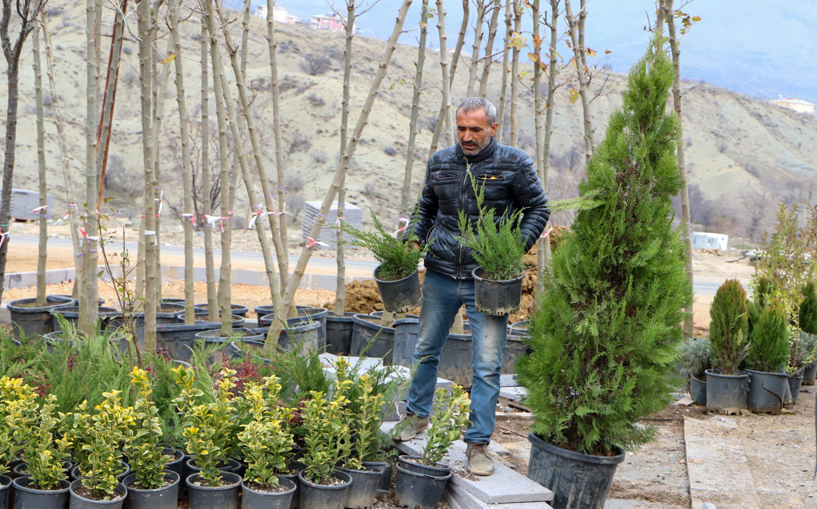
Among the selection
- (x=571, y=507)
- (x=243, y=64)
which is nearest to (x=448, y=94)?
(x=243, y=64)

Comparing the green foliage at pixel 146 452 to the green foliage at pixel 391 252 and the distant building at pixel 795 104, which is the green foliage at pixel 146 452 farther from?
the distant building at pixel 795 104

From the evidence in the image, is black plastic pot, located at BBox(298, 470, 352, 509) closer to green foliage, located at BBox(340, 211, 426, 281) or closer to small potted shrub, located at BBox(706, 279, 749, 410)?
green foliage, located at BBox(340, 211, 426, 281)

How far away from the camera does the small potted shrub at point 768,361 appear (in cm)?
606

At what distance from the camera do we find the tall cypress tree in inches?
138

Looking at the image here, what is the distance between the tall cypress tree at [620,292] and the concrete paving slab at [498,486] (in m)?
0.26

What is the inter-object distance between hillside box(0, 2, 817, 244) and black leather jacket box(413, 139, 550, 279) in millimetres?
23877

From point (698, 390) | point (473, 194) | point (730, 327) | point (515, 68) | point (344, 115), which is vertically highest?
point (515, 68)

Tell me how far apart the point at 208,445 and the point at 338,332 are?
12.4ft

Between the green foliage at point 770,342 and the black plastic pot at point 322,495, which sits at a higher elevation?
the green foliage at point 770,342

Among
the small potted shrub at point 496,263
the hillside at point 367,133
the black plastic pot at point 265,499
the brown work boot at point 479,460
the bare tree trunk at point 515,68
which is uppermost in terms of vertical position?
the hillside at point 367,133

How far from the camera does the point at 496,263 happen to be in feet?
11.6

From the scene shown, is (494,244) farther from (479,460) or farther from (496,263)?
(479,460)

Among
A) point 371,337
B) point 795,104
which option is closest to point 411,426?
point 371,337

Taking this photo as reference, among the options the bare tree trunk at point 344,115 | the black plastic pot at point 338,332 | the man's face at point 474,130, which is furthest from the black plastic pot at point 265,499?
the black plastic pot at point 338,332
